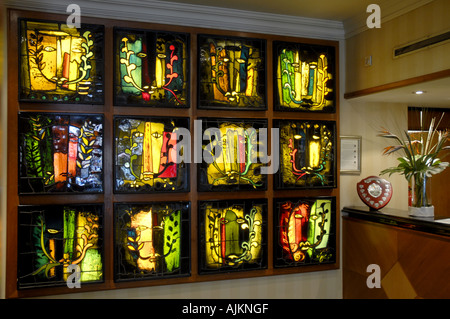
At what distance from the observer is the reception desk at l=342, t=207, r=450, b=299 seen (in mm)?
2949

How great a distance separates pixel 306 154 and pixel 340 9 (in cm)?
128

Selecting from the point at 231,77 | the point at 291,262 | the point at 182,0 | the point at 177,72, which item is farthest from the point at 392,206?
the point at 182,0

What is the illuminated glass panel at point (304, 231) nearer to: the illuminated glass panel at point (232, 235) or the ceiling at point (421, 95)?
the illuminated glass panel at point (232, 235)

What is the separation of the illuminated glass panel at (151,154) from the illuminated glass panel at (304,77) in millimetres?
951

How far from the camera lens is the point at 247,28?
365 centimetres

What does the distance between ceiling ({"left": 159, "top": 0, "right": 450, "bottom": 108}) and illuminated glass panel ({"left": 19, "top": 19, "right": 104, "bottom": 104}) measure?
81 centimetres

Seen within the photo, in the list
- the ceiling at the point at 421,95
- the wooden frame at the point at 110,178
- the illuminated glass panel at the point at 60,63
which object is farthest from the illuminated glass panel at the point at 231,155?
the ceiling at the point at 421,95

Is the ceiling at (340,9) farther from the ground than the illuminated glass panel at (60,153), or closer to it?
farther from the ground

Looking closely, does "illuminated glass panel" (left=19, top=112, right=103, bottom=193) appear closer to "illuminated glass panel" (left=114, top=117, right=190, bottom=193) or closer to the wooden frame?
the wooden frame

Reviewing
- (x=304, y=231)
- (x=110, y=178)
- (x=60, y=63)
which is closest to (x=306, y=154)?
(x=304, y=231)

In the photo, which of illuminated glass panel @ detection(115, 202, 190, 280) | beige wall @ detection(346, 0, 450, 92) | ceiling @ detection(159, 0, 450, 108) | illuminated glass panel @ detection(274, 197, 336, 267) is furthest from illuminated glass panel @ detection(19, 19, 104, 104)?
beige wall @ detection(346, 0, 450, 92)

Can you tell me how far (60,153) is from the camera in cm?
315

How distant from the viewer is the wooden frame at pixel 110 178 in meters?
3.08
